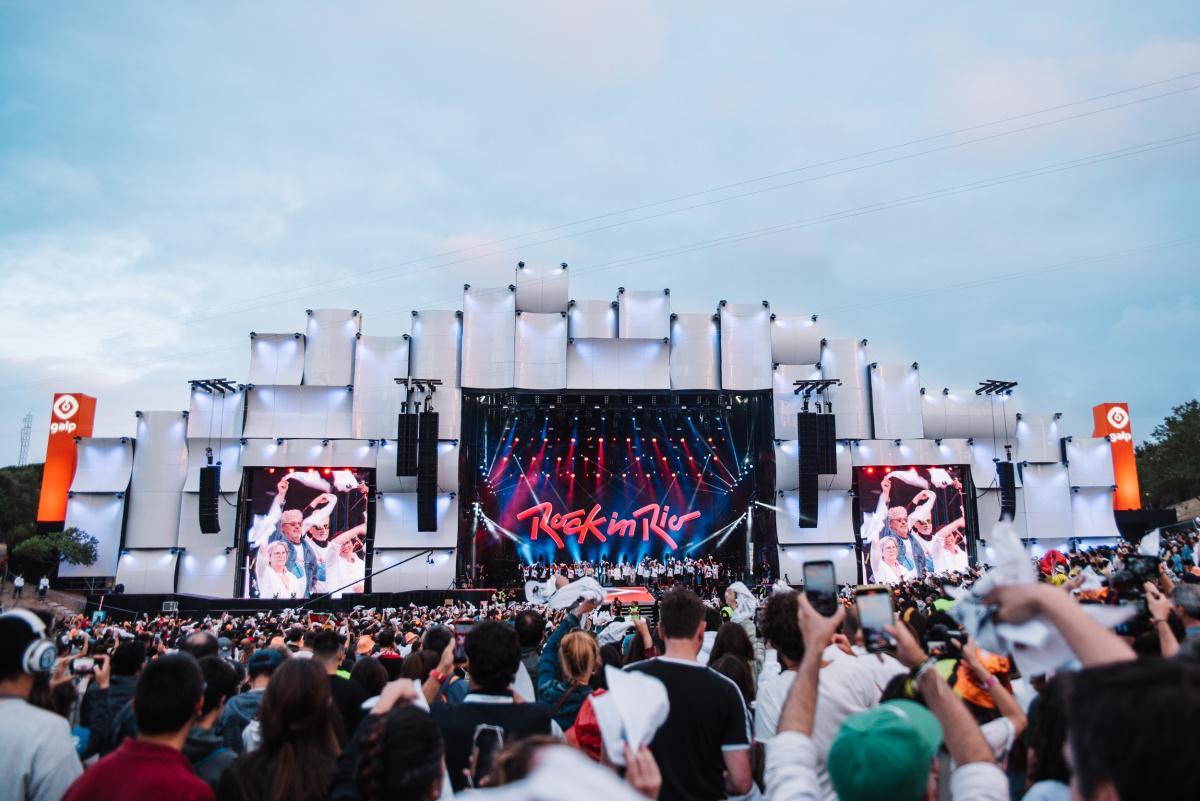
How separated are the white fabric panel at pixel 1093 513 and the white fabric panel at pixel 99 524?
33070 millimetres

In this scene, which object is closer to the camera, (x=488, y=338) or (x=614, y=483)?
(x=488, y=338)

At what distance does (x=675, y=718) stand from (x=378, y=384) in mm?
26895

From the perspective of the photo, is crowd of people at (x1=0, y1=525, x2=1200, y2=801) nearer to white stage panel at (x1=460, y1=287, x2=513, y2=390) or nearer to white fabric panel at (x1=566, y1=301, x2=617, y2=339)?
white stage panel at (x1=460, y1=287, x2=513, y2=390)

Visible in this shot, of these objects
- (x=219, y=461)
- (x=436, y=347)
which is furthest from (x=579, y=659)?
(x=219, y=461)

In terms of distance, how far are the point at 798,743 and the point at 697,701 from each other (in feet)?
3.53

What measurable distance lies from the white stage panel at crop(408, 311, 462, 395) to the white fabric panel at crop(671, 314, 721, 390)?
751 cm

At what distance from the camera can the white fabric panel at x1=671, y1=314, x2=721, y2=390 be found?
2838 centimetres

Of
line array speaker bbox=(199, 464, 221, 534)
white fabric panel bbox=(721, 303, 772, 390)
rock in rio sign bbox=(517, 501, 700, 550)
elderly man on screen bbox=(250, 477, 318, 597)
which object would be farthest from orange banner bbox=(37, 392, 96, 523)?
white fabric panel bbox=(721, 303, 772, 390)

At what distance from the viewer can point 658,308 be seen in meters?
29.3

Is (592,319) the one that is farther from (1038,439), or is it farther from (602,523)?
(1038,439)

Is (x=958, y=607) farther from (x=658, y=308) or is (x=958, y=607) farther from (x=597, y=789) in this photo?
(x=658, y=308)

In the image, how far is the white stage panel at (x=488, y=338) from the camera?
28266 millimetres

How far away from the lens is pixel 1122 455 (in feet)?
111

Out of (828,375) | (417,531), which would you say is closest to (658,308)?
(828,375)
